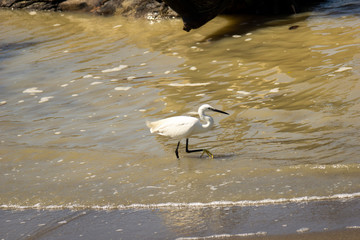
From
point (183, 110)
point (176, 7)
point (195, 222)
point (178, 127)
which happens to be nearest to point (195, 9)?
point (176, 7)

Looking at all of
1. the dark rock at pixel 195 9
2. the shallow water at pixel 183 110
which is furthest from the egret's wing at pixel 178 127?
the dark rock at pixel 195 9

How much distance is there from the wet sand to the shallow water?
195 millimetres

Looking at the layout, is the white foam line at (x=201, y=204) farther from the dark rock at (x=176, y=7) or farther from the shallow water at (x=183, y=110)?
the dark rock at (x=176, y=7)

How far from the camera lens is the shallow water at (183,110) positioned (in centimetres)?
573

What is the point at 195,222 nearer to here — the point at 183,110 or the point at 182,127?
the point at 182,127

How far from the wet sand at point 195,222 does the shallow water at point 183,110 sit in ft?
0.64

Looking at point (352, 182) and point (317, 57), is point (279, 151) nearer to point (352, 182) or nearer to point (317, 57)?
point (352, 182)

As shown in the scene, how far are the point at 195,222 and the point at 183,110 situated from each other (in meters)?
3.59

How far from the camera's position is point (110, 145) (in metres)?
7.32

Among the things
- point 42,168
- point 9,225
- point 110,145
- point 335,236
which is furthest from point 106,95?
point 335,236

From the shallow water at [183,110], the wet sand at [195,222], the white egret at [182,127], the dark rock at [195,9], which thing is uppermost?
the dark rock at [195,9]

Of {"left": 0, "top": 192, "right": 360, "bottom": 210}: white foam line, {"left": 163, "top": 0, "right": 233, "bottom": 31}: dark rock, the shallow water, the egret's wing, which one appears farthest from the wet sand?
{"left": 163, "top": 0, "right": 233, "bottom": 31}: dark rock

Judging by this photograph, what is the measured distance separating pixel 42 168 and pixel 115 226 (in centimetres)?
217

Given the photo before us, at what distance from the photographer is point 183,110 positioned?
8258 mm
